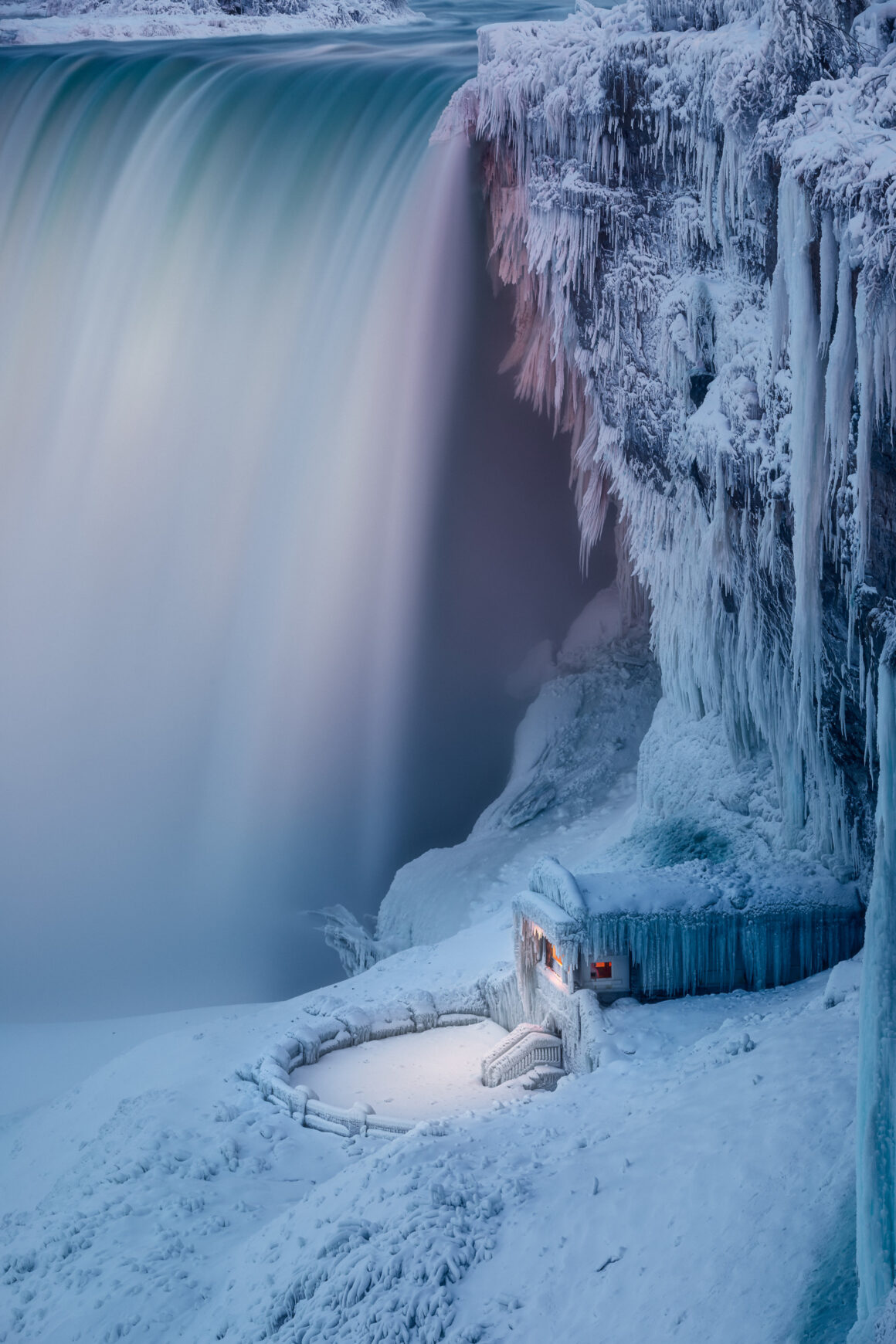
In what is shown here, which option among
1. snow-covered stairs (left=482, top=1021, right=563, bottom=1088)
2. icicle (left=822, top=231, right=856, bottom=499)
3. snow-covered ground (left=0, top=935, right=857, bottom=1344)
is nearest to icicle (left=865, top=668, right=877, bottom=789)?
icicle (left=822, top=231, right=856, bottom=499)

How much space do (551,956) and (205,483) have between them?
1155 centimetres

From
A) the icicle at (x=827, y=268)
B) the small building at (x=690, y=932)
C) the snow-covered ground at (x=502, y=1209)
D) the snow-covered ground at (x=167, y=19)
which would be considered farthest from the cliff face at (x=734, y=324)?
the snow-covered ground at (x=167, y=19)

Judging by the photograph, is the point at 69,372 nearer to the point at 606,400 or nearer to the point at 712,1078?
the point at 606,400

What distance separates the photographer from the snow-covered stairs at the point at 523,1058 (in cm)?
1271

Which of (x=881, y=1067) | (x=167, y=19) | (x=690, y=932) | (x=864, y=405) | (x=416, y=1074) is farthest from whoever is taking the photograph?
(x=167, y=19)

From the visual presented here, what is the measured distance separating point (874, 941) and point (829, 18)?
25.7ft

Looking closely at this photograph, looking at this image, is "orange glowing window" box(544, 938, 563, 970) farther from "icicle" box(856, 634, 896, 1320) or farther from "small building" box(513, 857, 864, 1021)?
"icicle" box(856, 634, 896, 1320)

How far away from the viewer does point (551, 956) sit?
43.7 ft

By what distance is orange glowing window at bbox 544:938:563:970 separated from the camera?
42.8 feet

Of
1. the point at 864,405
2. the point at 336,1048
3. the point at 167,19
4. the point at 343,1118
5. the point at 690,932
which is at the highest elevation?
the point at 167,19

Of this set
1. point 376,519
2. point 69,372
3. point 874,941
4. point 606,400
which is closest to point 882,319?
point 874,941

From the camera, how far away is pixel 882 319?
818cm

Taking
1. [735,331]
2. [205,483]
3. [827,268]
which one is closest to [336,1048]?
[735,331]

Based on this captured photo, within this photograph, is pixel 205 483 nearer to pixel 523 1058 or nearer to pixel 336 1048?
pixel 336 1048
